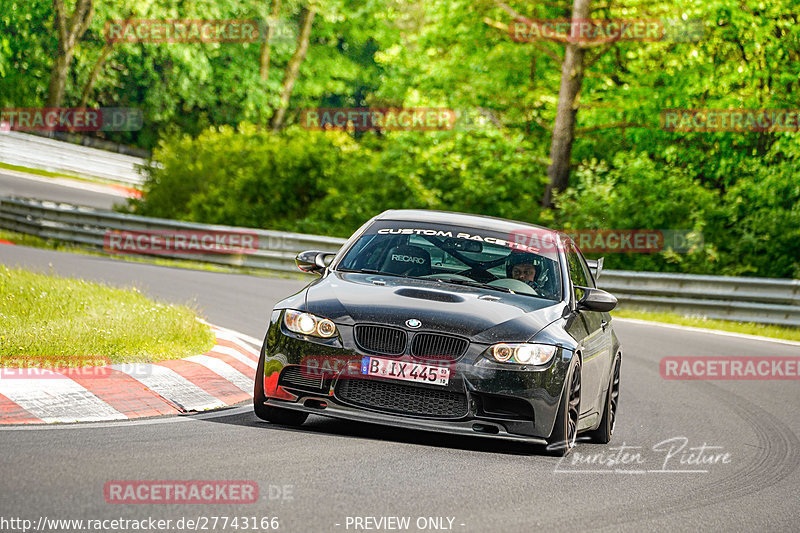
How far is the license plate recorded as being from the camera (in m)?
7.51

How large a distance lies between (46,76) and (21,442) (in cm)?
4534

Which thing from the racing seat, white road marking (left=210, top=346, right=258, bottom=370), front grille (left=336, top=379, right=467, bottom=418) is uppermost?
the racing seat

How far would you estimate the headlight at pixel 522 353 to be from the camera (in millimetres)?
7562

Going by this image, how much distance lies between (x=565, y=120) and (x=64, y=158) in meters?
21.7

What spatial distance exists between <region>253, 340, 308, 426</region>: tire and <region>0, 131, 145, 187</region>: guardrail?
3374 cm

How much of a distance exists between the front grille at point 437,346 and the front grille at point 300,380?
625 mm

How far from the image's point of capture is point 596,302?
8.53 meters

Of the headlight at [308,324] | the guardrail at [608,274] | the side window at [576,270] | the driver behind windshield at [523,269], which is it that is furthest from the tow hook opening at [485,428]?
the guardrail at [608,274]

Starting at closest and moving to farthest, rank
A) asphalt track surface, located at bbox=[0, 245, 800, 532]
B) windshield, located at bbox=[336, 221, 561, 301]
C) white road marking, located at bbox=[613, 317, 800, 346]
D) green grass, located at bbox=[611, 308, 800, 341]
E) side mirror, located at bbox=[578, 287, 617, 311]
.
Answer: asphalt track surface, located at bbox=[0, 245, 800, 532] → side mirror, located at bbox=[578, 287, 617, 311] → windshield, located at bbox=[336, 221, 561, 301] → white road marking, located at bbox=[613, 317, 800, 346] → green grass, located at bbox=[611, 308, 800, 341]

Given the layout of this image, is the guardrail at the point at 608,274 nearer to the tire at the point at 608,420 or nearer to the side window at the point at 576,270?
the side window at the point at 576,270

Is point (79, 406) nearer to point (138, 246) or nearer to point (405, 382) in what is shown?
point (405, 382)

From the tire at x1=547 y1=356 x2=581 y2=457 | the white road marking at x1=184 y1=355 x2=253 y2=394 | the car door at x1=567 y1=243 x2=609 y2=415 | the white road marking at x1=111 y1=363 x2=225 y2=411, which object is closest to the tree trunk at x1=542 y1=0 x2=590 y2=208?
the car door at x1=567 y1=243 x2=609 y2=415

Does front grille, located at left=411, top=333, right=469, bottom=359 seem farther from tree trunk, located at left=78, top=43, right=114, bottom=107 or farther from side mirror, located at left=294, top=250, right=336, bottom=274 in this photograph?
tree trunk, located at left=78, top=43, right=114, bottom=107

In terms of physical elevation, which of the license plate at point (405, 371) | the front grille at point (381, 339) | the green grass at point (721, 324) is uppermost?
the front grille at point (381, 339)
